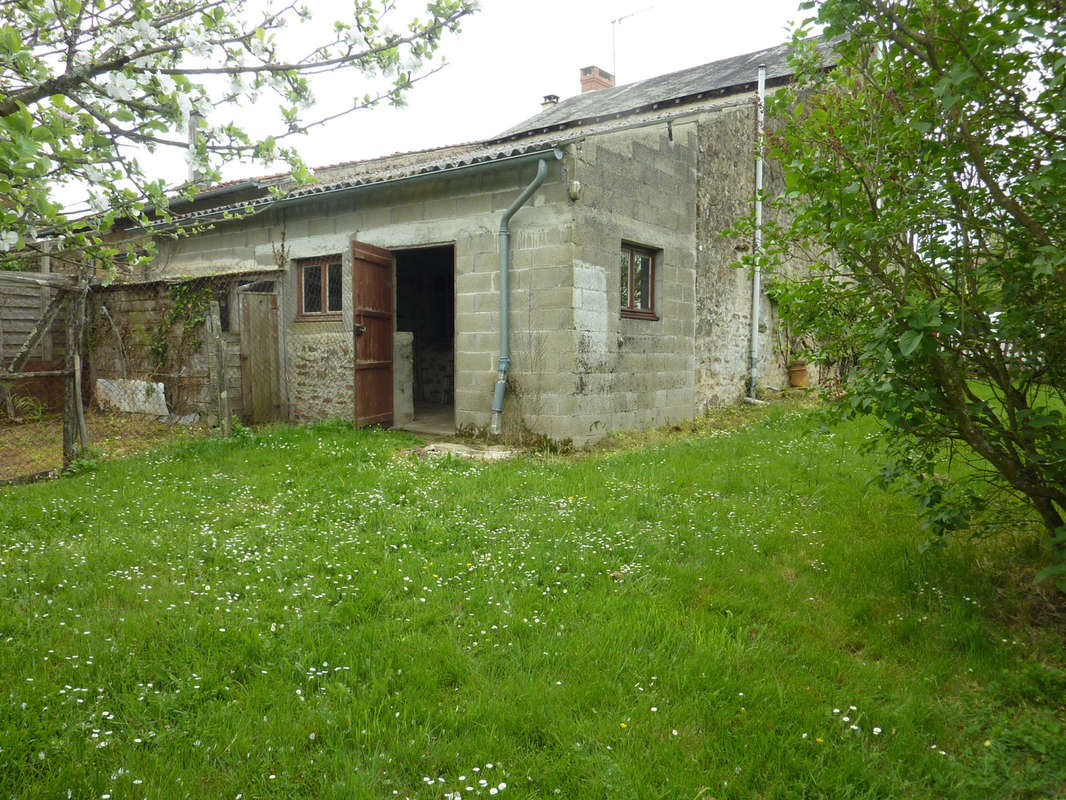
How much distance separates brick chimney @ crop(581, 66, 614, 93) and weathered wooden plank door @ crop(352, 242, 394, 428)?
11.8 m

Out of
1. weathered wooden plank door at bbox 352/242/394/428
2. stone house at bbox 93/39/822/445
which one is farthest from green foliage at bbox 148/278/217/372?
weathered wooden plank door at bbox 352/242/394/428

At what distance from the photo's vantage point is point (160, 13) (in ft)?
9.21

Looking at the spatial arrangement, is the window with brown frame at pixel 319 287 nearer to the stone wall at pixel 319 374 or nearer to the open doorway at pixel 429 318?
the stone wall at pixel 319 374

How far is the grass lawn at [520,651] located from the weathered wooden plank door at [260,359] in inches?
160

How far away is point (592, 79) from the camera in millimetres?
18141

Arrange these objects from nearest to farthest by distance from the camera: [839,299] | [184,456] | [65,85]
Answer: [65,85], [839,299], [184,456]

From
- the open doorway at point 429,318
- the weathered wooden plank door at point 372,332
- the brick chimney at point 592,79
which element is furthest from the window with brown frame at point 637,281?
the brick chimney at point 592,79

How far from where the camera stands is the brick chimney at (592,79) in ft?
59.5

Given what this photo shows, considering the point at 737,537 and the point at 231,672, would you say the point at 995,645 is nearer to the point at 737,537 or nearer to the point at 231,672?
the point at 737,537

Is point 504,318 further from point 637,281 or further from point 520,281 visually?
point 637,281

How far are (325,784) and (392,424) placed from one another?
733cm

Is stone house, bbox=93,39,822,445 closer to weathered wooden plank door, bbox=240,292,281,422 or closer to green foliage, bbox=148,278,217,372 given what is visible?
weathered wooden plank door, bbox=240,292,281,422

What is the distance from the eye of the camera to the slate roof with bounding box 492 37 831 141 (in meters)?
12.3

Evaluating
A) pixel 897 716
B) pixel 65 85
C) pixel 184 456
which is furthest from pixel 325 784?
pixel 184 456
